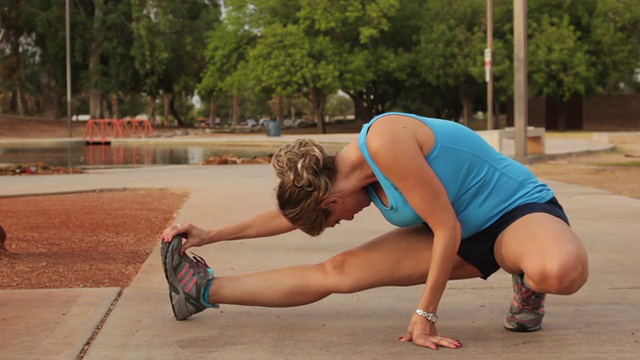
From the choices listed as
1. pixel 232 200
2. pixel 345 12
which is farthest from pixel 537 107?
pixel 232 200

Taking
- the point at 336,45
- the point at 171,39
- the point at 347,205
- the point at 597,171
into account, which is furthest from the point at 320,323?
the point at 171,39

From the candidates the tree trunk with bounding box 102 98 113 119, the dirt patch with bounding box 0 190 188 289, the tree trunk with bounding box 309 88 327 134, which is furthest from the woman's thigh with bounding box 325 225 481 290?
the tree trunk with bounding box 102 98 113 119

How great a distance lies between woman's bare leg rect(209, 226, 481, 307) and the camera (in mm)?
3898

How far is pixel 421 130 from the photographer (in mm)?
3598

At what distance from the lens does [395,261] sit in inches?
153

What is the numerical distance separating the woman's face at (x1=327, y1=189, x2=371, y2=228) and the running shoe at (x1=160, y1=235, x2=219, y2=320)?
0.76m

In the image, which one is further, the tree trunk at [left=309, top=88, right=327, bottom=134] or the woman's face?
the tree trunk at [left=309, top=88, right=327, bottom=134]

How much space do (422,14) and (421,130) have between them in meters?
50.0

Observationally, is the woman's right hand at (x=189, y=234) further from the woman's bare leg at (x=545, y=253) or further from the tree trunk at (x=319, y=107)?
the tree trunk at (x=319, y=107)

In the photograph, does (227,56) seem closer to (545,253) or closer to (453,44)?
(453,44)

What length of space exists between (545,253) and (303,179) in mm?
1009

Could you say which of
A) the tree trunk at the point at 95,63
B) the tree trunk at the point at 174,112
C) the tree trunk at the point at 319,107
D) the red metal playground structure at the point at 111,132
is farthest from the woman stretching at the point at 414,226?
the tree trunk at the point at 174,112

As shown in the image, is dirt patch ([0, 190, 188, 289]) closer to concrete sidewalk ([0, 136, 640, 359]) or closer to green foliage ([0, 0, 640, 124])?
concrete sidewalk ([0, 136, 640, 359])

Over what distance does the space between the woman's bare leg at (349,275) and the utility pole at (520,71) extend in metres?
13.0
